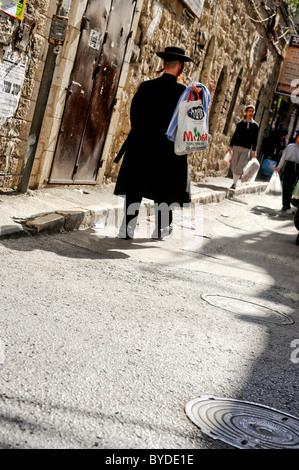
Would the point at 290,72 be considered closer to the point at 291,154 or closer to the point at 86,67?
the point at 291,154

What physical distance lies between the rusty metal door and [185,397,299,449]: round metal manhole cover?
19.2 ft

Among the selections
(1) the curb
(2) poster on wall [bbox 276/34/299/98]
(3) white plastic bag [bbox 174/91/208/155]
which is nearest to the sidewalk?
(1) the curb

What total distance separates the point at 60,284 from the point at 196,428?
2.07 m

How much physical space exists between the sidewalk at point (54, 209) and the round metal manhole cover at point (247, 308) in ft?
6.36

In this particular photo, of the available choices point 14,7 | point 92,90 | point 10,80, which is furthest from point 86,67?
point 14,7

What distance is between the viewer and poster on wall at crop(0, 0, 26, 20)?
6.40m

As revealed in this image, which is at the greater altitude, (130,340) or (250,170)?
(250,170)

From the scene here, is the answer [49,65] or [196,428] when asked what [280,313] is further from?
[49,65]

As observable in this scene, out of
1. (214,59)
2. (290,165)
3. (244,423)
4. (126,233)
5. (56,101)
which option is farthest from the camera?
(214,59)

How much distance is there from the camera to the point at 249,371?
3.59 metres

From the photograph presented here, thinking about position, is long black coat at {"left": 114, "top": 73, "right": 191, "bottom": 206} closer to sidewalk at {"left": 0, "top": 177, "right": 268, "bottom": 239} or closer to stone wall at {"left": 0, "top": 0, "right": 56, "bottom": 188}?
sidewalk at {"left": 0, "top": 177, "right": 268, "bottom": 239}

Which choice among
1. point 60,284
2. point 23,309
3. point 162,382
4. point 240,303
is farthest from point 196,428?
point 240,303

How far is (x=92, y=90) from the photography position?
905 cm

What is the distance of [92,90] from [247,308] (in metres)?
5.07
